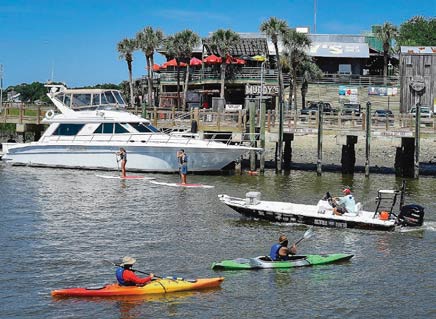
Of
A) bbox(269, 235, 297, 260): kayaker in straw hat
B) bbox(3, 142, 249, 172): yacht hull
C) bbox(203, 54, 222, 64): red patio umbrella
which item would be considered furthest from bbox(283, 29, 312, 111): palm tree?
bbox(269, 235, 297, 260): kayaker in straw hat

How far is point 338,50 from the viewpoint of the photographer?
72375 mm

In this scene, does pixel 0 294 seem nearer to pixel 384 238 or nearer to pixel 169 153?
pixel 384 238

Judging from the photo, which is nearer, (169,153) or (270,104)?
(169,153)

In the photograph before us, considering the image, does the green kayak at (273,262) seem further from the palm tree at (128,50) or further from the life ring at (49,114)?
the palm tree at (128,50)

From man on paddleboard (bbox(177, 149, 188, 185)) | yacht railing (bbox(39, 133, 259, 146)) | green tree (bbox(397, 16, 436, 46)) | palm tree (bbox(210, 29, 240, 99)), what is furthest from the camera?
green tree (bbox(397, 16, 436, 46))

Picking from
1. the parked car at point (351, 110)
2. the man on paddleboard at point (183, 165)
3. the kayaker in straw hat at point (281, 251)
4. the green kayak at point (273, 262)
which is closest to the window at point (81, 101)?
the man on paddleboard at point (183, 165)

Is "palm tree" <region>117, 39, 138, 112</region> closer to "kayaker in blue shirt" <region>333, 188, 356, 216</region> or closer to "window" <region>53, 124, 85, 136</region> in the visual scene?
"window" <region>53, 124, 85, 136</region>

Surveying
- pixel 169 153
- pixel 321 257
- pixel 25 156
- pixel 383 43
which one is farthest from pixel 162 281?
pixel 383 43

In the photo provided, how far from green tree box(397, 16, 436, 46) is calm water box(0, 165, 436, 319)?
2085 inches

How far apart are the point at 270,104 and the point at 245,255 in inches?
1796

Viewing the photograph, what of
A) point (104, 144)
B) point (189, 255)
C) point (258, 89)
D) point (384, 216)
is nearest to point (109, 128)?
point (104, 144)

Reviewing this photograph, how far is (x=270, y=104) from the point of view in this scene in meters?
66.8

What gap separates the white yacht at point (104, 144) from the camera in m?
40.8

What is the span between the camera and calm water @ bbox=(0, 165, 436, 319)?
17.2 metres
